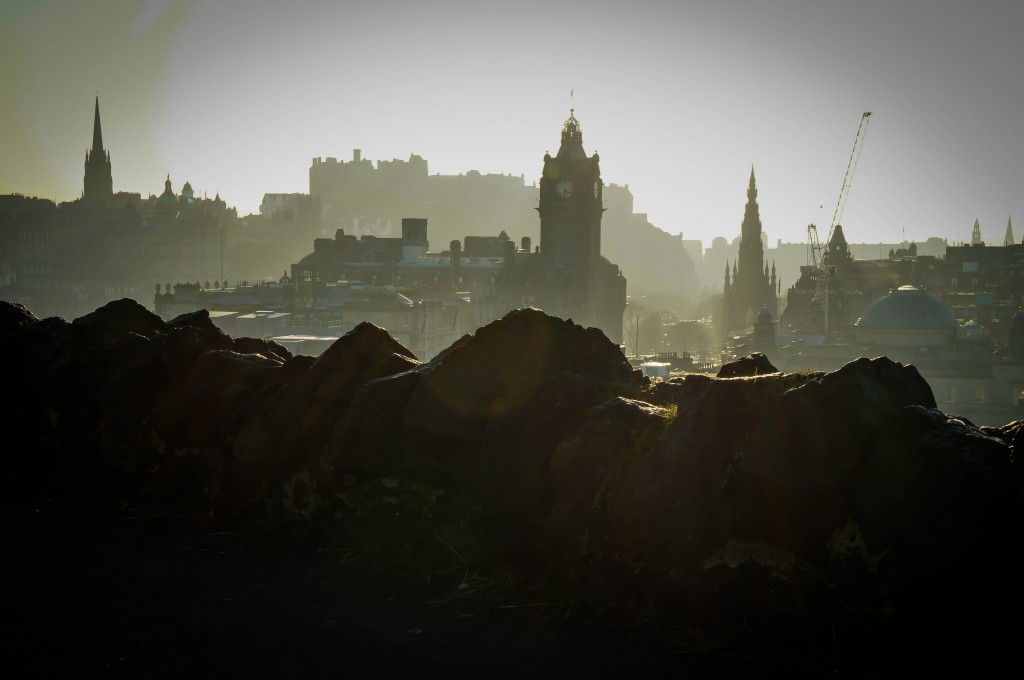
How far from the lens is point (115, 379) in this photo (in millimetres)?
9289

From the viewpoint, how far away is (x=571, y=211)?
12431 centimetres

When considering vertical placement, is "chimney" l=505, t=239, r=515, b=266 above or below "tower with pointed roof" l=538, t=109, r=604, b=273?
below

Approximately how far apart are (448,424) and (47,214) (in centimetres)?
20167

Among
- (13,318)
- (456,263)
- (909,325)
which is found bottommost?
(909,325)

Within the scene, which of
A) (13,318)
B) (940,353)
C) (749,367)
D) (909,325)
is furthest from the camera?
(909,325)

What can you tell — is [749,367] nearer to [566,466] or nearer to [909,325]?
[566,466]

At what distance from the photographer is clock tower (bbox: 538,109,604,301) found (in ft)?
407

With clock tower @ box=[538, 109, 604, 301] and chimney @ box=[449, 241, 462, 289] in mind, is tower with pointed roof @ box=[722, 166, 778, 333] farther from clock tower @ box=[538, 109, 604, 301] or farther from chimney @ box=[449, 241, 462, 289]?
chimney @ box=[449, 241, 462, 289]

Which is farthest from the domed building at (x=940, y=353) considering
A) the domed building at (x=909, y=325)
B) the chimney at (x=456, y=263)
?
the chimney at (x=456, y=263)

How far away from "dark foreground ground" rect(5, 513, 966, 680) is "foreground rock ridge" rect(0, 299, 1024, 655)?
8.0 inches

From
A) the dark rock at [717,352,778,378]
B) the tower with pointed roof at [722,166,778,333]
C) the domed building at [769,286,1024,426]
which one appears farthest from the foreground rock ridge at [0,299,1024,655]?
the tower with pointed roof at [722,166,778,333]

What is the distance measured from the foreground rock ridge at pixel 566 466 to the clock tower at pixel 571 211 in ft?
374

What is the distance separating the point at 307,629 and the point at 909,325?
10128 centimetres

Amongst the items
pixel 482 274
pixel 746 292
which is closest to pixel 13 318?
pixel 482 274
